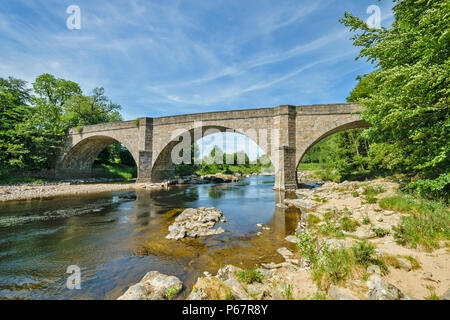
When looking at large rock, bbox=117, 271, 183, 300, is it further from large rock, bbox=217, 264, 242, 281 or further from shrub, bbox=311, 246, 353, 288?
shrub, bbox=311, 246, 353, 288

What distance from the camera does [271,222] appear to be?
25.7 ft

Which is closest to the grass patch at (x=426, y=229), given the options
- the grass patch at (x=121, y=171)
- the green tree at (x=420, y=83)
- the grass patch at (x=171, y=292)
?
the green tree at (x=420, y=83)

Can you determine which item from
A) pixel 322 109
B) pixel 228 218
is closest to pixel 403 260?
pixel 228 218

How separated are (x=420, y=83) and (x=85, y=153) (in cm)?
3623

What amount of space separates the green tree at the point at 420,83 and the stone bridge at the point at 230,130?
860cm

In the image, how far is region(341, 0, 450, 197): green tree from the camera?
507 cm

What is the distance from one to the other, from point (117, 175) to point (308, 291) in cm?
3312

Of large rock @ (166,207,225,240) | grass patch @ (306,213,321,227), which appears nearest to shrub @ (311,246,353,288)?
grass patch @ (306,213,321,227)

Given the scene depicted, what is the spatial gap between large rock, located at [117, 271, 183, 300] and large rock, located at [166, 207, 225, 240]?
8.21ft

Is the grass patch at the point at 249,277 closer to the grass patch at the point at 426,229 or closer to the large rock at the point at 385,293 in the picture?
the large rock at the point at 385,293

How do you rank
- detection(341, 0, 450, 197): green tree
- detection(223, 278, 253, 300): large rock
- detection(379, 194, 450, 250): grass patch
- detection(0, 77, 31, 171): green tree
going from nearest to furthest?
detection(223, 278, 253, 300): large rock < detection(379, 194, 450, 250): grass patch < detection(341, 0, 450, 197): green tree < detection(0, 77, 31, 171): green tree

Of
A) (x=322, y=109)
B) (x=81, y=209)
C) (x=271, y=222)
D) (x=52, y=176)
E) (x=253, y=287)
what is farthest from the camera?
(x=52, y=176)

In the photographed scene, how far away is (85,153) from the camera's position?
29.1 metres

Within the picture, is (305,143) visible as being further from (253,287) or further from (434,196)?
(253,287)
